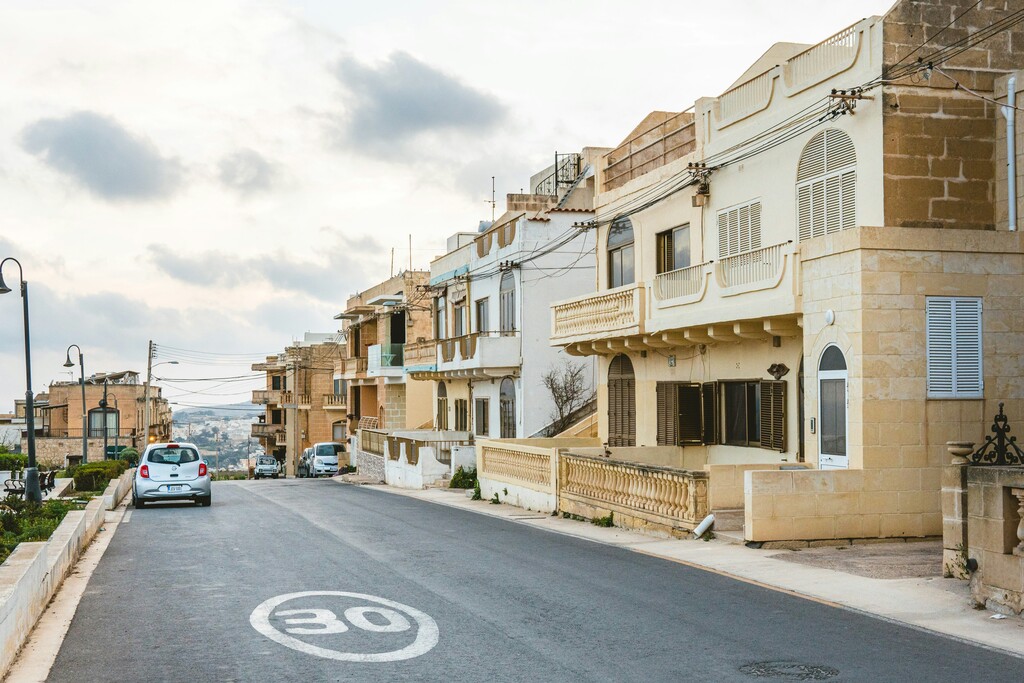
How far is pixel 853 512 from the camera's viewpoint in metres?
16.2

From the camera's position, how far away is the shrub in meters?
33.3

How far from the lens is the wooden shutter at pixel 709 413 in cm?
2389

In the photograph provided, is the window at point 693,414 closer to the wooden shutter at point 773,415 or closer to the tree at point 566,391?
the wooden shutter at point 773,415

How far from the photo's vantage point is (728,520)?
17.3 metres

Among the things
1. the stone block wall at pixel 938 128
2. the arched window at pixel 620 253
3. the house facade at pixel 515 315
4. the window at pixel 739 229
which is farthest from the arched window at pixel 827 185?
the house facade at pixel 515 315

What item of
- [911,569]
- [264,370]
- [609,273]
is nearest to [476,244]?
[609,273]

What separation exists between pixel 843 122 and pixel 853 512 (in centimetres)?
713

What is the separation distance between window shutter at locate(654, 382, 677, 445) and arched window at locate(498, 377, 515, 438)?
1174 centimetres

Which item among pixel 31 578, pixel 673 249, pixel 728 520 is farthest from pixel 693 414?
pixel 31 578

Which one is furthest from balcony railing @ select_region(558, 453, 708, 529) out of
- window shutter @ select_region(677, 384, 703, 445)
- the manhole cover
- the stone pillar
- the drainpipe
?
the manhole cover

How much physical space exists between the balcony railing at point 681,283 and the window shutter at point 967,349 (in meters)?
5.88

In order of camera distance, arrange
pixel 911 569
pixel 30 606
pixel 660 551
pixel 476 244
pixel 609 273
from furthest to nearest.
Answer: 1. pixel 476 244
2. pixel 609 273
3. pixel 660 551
4. pixel 911 569
5. pixel 30 606

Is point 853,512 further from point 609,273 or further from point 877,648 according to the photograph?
point 609,273

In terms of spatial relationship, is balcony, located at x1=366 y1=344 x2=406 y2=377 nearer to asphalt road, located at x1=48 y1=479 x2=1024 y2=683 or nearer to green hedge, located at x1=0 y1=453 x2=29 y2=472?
green hedge, located at x1=0 y1=453 x2=29 y2=472
